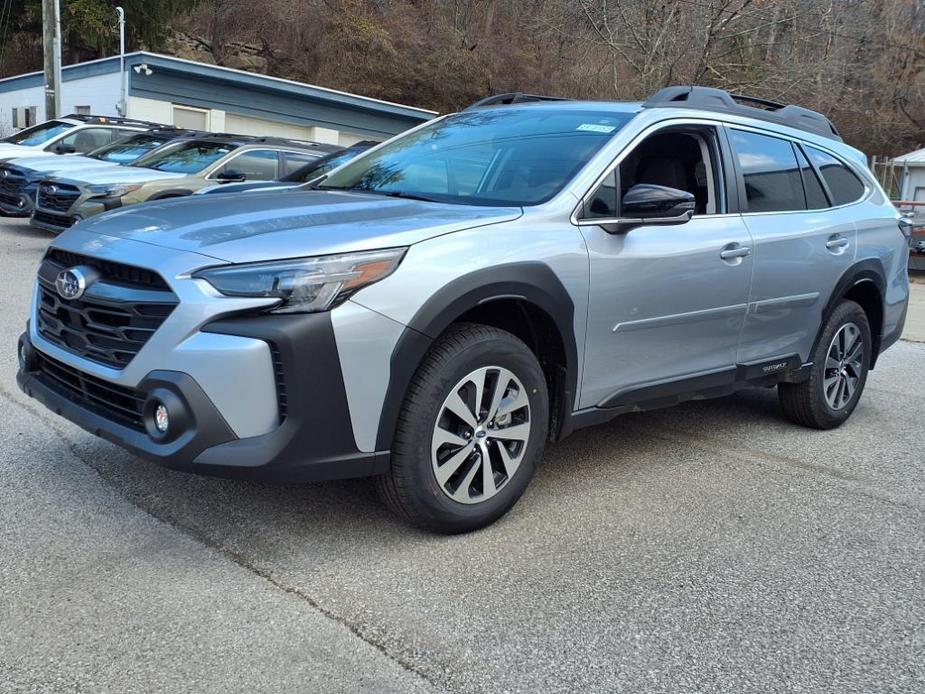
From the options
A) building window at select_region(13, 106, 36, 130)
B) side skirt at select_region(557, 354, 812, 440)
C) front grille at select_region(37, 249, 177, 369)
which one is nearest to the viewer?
front grille at select_region(37, 249, 177, 369)

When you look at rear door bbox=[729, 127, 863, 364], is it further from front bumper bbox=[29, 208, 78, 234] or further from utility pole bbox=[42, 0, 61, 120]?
utility pole bbox=[42, 0, 61, 120]

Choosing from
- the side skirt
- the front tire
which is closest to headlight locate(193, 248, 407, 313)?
the front tire

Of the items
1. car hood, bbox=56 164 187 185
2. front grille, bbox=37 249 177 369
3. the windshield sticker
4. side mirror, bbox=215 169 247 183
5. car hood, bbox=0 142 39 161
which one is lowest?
car hood, bbox=0 142 39 161

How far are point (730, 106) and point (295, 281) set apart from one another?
9.67 feet

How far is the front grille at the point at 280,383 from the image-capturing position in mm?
3033

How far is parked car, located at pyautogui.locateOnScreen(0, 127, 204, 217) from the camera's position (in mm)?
12734

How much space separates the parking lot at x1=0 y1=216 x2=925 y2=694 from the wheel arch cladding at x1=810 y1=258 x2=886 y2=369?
1074mm

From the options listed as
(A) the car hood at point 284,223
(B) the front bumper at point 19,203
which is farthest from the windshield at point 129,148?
(A) the car hood at point 284,223

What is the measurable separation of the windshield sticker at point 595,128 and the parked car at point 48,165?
9310 mm

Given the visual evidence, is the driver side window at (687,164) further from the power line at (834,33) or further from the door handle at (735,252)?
the power line at (834,33)

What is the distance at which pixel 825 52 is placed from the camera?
68.1ft

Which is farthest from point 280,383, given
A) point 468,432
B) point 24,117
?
point 24,117

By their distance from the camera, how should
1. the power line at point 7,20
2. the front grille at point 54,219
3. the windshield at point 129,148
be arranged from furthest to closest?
1. the power line at point 7,20
2. the windshield at point 129,148
3. the front grille at point 54,219

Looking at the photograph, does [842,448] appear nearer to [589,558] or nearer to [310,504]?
[589,558]
